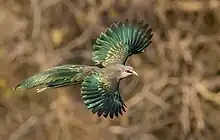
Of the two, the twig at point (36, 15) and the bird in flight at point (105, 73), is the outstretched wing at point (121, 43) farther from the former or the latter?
the twig at point (36, 15)

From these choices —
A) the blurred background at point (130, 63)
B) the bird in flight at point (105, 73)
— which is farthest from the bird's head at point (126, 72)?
the blurred background at point (130, 63)

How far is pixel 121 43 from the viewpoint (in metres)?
0.36

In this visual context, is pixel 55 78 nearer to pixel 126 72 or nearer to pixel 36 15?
pixel 126 72

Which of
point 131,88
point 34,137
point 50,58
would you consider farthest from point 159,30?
point 34,137

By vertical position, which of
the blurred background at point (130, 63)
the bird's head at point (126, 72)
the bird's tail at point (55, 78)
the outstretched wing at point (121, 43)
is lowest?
the bird's head at point (126, 72)

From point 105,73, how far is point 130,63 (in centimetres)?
102

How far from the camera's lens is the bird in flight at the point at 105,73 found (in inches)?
12.2

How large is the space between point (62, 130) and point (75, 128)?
3cm

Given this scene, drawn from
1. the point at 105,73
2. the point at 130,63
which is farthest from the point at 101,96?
the point at 130,63

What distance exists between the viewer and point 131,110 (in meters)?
1.38

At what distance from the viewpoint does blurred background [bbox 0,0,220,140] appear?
1.37 m

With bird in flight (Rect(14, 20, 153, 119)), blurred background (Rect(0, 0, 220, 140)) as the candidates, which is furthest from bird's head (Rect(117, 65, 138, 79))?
blurred background (Rect(0, 0, 220, 140))

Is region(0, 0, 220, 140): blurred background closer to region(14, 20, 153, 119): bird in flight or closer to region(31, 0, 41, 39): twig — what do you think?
region(31, 0, 41, 39): twig

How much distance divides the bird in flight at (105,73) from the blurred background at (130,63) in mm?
1001
